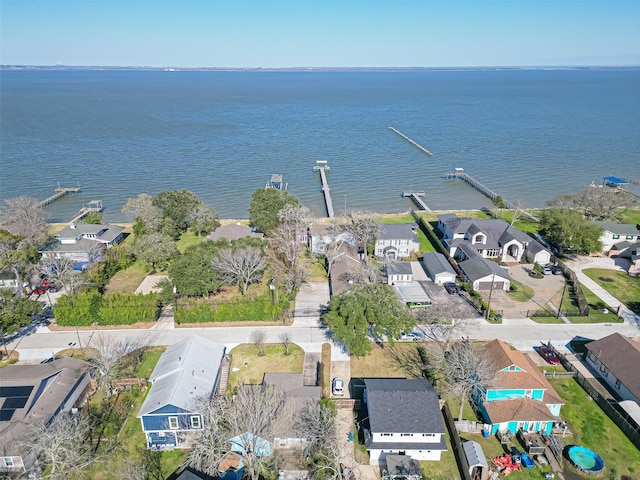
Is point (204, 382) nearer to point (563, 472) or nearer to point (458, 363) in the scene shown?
point (458, 363)

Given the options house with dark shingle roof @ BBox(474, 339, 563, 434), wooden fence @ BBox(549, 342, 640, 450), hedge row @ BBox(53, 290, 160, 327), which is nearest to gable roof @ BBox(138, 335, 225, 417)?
hedge row @ BBox(53, 290, 160, 327)

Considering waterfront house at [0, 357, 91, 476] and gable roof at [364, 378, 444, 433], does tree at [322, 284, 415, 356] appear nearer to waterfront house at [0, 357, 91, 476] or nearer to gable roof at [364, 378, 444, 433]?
gable roof at [364, 378, 444, 433]

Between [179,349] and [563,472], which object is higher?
[179,349]

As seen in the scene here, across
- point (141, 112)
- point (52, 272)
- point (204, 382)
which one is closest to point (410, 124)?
point (141, 112)

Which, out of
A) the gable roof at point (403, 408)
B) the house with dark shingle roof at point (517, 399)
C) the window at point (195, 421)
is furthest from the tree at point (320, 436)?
the house with dark shingle roof at point (517, 399)

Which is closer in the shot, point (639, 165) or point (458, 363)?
point (458, 363)

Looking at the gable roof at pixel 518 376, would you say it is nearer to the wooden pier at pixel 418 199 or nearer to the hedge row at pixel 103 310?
the hedge row at pixel 103 310
